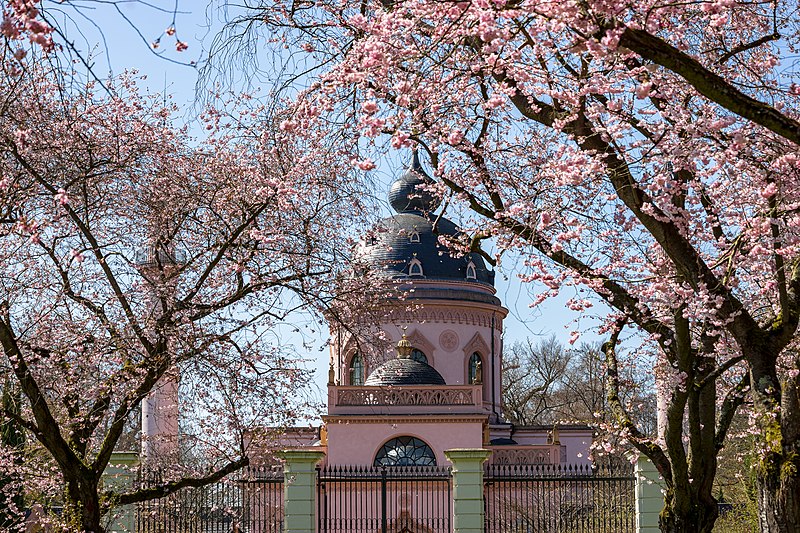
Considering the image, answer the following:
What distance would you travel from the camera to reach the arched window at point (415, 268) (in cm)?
3688

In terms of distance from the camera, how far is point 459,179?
1002 centimetres

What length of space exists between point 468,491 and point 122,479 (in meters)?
5.24

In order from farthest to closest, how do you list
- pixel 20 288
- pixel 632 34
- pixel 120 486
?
pixel 120 486 → pixel 20 288 → pixel 632 34

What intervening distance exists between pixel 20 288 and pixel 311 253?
313cm

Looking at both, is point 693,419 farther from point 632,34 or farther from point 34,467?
point 34,467

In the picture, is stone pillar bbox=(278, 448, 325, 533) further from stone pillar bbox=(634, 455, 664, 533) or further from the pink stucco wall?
the pink stucco wall

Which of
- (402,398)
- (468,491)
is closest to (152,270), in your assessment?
(468,491)

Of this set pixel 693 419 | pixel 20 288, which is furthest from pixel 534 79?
pixel 20 288

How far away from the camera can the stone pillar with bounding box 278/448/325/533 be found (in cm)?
1738

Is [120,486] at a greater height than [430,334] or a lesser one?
lesser

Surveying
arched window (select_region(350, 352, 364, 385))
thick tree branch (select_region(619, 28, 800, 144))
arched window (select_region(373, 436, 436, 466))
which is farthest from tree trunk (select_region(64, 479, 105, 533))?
arched window (select_region(350, 352, 364, 385))

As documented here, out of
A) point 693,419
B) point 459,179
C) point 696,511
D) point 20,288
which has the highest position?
point 459,179

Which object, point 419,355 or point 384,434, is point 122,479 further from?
point 419,355

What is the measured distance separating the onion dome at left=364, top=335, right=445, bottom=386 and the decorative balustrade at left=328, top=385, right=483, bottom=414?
0.51m
